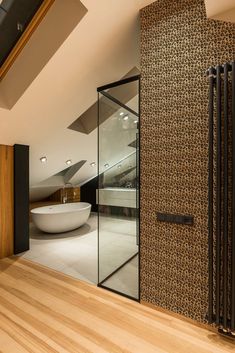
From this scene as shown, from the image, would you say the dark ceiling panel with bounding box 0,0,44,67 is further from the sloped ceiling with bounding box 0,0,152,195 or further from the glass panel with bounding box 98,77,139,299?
the glass panel with bounding box 98,77,139,299

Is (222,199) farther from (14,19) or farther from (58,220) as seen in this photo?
(58,220)

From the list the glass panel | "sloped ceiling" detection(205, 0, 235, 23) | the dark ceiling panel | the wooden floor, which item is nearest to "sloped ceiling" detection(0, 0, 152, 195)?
the dark ceiling panel

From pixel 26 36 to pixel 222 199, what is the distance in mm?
2397

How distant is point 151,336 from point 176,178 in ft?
4.05

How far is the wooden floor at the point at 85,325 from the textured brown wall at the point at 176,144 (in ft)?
0.59

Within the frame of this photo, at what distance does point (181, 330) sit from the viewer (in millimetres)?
1578

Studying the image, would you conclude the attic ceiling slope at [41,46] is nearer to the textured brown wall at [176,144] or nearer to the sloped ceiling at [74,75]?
the sloped ceiling at [74,75]

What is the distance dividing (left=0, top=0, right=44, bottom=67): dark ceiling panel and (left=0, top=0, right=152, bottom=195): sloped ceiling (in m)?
0.15

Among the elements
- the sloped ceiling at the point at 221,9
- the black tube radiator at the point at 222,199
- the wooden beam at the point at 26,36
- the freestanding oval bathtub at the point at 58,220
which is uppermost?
the wooden beam at the point at 26,36

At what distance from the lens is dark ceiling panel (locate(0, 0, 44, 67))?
72.9 inches

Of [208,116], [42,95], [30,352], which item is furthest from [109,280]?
[42,95]

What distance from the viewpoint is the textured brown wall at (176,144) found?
159 centimetres

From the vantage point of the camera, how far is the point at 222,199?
58.1 inches

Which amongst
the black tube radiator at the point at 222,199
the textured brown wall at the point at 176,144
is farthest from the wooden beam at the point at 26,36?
the black tube radiator at the point at 222,199
